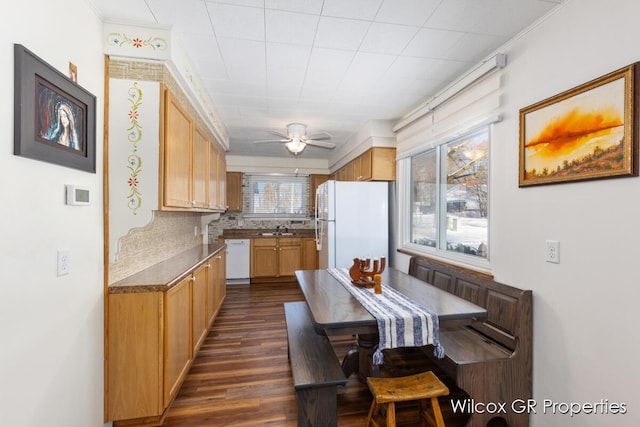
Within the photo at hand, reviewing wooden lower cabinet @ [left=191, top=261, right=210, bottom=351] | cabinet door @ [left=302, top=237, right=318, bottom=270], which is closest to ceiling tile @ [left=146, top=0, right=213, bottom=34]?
wooden lower cabinet @ [left=191, top=261, right=210, bottom=351]

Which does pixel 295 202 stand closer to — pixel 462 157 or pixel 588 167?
pixel 462 157

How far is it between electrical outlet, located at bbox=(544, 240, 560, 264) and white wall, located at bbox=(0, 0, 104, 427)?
8.38ft

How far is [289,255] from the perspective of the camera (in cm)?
545

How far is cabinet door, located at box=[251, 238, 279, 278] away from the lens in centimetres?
531

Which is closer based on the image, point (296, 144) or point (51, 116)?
point (51, 116)

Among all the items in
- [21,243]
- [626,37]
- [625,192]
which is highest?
[626,37]

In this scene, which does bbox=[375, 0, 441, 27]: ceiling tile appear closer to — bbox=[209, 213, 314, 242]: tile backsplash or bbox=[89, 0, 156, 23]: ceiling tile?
bbox=[89, 0, 156, 23]: ceiling tile

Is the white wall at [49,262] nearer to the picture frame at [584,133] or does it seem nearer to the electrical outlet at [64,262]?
the electrical outlet at [64,262]

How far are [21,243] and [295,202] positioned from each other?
5.15m

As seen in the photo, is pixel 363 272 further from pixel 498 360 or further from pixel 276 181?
pixel 276 181

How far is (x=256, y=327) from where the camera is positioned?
3.30 metres

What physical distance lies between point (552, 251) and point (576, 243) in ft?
0.46

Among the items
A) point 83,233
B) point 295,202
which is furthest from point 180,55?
point 295,202

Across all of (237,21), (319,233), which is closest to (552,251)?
(237,21)
